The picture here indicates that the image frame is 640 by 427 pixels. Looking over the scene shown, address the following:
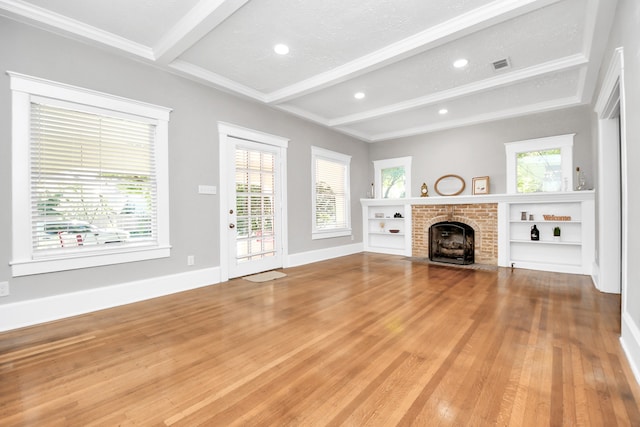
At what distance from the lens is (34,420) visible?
5.09ft

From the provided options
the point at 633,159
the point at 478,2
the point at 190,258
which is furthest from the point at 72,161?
the point at 633,159

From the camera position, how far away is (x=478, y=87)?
169 inches

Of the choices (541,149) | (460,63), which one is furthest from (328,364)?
(541,149)

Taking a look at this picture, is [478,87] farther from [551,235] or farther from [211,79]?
[211,79]

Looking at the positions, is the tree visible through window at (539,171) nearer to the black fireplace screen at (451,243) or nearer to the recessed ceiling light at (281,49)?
the black fireplace screen at (451,243)

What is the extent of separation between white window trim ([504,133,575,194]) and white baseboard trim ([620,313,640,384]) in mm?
3595

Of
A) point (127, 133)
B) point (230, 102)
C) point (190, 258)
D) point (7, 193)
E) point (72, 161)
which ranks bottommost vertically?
point (190, 258)

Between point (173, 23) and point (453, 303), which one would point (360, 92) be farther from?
point (453, 303)

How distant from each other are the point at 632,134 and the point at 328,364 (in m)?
2.73

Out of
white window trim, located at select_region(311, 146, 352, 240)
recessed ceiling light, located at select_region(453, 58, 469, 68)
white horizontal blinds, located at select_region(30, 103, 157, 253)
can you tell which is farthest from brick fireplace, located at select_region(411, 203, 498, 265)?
white horizontal blinds, located at select_region(30, 103, 157, 253)

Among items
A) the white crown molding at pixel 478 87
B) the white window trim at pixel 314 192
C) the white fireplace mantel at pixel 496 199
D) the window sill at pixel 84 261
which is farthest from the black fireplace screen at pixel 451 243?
the window sill at pixel 84 261

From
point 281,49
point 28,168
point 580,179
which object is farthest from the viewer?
point 580,179

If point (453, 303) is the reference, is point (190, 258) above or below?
above

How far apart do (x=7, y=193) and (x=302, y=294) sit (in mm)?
3116
